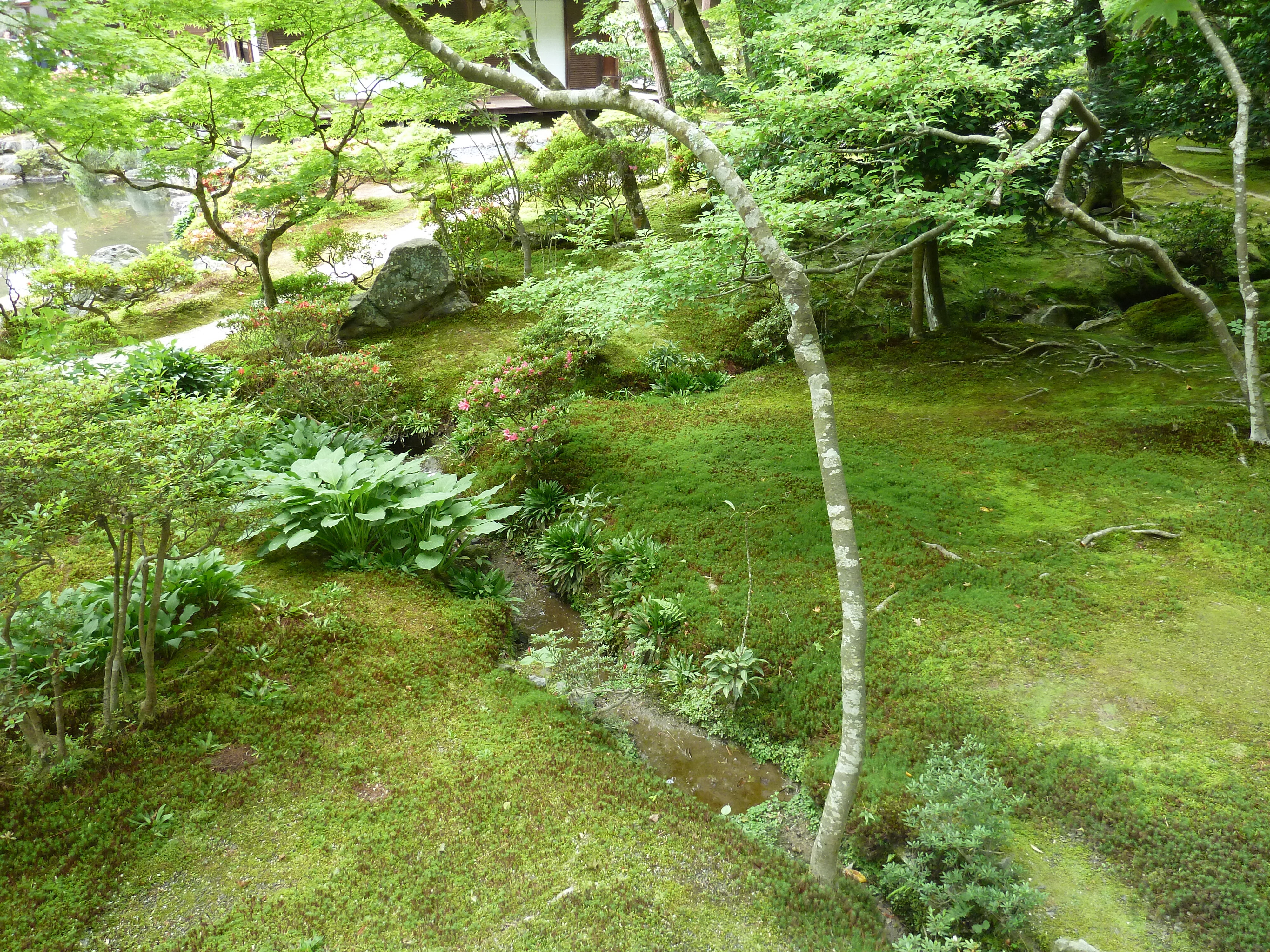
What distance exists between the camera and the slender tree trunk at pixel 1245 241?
527 cm

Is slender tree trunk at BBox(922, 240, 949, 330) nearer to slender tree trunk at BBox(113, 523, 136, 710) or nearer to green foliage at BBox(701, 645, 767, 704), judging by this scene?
green foliage at BBox(701, 645, 767, 704)

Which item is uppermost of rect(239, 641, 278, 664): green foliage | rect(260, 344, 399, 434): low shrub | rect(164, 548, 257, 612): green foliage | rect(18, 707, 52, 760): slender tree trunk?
rect(260, 344, 399, 434): low shrub

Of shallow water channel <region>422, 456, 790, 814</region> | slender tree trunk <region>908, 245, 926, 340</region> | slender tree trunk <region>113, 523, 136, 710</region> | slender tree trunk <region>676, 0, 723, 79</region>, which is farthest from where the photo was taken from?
slender tree trunk <region>676, 0, 723, 79</region>

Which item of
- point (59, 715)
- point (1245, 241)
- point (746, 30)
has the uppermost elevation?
point (746, 30)

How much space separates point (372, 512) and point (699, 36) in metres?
9.16

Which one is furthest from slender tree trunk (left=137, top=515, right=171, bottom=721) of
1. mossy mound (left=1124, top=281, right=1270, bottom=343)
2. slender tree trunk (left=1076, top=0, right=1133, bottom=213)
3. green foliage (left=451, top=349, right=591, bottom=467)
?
mossy mound (left=1124, top=281, right=1270, bottom=343)

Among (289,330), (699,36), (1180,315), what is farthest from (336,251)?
(1180,315)

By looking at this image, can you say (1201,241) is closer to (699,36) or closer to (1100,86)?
(1100,86)

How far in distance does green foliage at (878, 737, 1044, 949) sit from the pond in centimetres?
1946

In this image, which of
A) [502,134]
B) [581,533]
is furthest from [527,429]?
[502,134]

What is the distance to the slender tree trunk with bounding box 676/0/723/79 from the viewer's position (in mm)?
10461

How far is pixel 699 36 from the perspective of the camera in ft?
34.7

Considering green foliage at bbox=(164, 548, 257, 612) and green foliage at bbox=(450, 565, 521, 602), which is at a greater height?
green foliage at bbox=(164, 548, 257, 612)

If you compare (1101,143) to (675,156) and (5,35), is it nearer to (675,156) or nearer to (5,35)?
(675,156)
